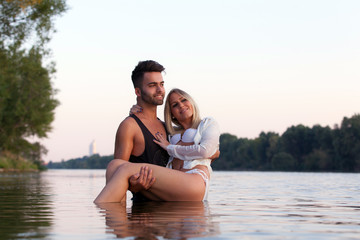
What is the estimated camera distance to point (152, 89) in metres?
6.52

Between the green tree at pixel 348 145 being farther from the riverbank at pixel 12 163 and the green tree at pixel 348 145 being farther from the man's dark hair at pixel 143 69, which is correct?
the man's dark hair at pixel 143 69

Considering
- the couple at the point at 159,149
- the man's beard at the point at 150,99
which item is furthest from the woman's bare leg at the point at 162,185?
the man's beard at the point at 150,99

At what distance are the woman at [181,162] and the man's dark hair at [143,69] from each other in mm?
365

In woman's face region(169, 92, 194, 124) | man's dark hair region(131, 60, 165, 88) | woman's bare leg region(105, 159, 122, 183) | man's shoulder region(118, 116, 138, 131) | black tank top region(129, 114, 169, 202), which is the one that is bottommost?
woman's bare leg region(105, 159, 122, 183)

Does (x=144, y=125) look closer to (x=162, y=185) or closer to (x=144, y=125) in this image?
(x=144, y=125)

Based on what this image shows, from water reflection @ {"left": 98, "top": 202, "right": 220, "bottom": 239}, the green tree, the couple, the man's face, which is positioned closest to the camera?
water reflection @ {"left": 98, "top": 202, "right": 220, "bottom": 239}

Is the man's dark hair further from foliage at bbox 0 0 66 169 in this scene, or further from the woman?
foliage at bbox 0 0 66 169

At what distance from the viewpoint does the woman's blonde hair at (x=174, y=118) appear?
6.35 meters

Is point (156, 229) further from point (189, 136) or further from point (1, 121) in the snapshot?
point (1, 121)

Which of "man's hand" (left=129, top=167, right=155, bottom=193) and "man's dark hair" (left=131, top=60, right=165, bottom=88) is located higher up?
"man's dark hair" (left=131, top=60, right=165, bottom=88)

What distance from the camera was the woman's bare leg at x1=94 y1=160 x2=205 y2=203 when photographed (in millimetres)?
5664

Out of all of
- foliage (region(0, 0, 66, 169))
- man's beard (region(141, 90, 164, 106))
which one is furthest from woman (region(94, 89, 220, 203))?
foliage (region(0, 0, 66, 169))

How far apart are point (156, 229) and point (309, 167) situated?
264 feet

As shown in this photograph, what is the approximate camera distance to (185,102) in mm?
6348
